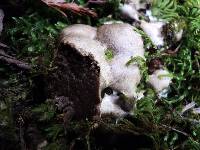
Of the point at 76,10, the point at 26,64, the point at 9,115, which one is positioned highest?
the point at 76,10

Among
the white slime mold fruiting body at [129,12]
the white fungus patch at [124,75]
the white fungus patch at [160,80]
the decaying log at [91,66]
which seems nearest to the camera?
the decaying log at [91,66]

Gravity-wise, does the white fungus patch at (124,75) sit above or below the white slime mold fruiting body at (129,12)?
below

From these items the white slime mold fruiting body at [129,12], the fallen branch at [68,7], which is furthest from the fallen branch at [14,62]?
the white slime mold fruiting body at [129,12]

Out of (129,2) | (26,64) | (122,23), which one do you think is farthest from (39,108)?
(129,2)

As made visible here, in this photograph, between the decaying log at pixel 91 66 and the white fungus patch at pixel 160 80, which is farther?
the white fungus patch at pixel 160 80

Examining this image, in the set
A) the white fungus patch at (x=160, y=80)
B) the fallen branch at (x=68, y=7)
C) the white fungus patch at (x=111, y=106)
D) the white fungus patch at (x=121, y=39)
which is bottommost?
the white fungus patch at (x=111, y=106)

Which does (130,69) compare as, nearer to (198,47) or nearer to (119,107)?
(119,107)

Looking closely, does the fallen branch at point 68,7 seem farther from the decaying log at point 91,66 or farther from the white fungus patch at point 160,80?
the white fungus patch at point 160,80

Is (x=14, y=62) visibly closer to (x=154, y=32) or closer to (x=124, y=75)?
(x=124, y=75)
